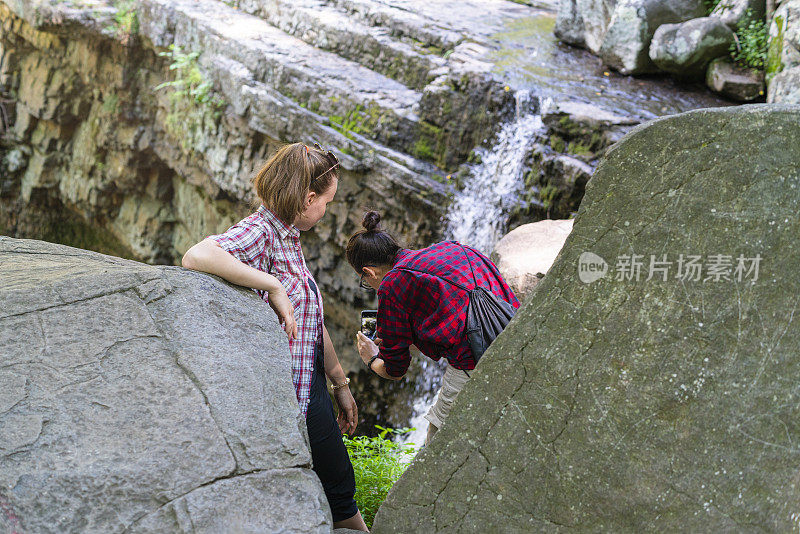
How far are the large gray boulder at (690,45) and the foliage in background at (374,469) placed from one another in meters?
6.45

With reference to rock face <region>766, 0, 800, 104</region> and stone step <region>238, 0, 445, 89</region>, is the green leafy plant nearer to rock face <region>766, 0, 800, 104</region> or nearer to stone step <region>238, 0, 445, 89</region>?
rock face <region>766, 0, 800, 104</region>

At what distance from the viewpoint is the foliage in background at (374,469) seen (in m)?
3.71

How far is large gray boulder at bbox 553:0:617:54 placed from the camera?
9.52 meters

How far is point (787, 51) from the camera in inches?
292

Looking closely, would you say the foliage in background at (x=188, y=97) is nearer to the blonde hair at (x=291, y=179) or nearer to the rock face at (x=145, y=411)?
the blonde hair at (x=291, y=179)

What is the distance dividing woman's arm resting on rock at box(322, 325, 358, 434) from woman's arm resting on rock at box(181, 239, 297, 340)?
37 centimetres

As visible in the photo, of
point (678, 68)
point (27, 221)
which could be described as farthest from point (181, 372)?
point (27, 221)

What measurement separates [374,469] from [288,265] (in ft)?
5.86

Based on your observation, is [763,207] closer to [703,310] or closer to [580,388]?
[703,310]

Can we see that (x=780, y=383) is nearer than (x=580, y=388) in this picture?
Yes

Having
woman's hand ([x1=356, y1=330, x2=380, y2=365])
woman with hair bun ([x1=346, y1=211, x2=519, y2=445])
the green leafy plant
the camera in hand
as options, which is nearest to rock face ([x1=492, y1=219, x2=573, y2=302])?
the camera in hand

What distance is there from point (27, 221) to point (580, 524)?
15.2 metres

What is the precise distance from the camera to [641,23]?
29.3 ft

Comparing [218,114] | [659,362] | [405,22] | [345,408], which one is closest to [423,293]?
[345,408]
